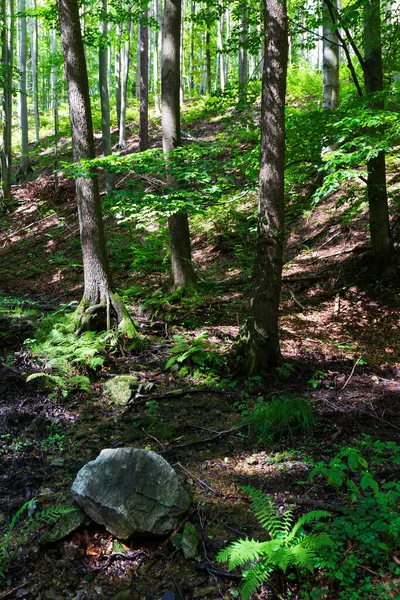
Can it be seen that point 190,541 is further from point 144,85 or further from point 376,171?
point 144,85

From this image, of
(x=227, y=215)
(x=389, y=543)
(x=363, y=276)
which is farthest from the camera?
(x=227, y=215)

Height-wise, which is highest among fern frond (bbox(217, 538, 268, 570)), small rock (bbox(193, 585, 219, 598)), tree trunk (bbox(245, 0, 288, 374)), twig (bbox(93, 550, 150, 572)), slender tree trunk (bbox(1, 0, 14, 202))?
slender tree trunk (bbox(1, 0, 14, 202))

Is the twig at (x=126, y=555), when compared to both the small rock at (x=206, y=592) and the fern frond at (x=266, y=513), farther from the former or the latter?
the fern frond at (x=266, y=513)

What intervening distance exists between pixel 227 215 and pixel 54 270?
18.7 ft

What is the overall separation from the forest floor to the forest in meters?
0.02

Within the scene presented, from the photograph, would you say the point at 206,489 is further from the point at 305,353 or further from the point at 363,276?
the point at 363,276

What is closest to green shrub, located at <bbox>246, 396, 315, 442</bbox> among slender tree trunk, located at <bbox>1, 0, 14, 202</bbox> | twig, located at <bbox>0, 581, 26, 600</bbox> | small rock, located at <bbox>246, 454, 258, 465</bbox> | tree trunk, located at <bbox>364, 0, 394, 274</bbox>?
small rock, located at <bbox>246, 454, 258, 465</bbox>

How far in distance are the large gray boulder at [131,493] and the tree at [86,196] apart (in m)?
3.79

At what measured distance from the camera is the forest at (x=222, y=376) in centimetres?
289

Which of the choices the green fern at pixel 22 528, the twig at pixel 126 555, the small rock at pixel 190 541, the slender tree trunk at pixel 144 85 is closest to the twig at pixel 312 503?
the small rock at pixel 190 541

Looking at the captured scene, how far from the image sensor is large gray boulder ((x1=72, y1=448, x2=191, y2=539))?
316cm

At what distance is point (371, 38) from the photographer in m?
7.03

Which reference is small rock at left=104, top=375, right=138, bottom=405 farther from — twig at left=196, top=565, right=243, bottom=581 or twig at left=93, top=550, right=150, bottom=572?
twig at left=196, top=565, right=243, bottom=581

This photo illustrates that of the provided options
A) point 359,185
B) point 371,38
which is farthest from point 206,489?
point 359,185
